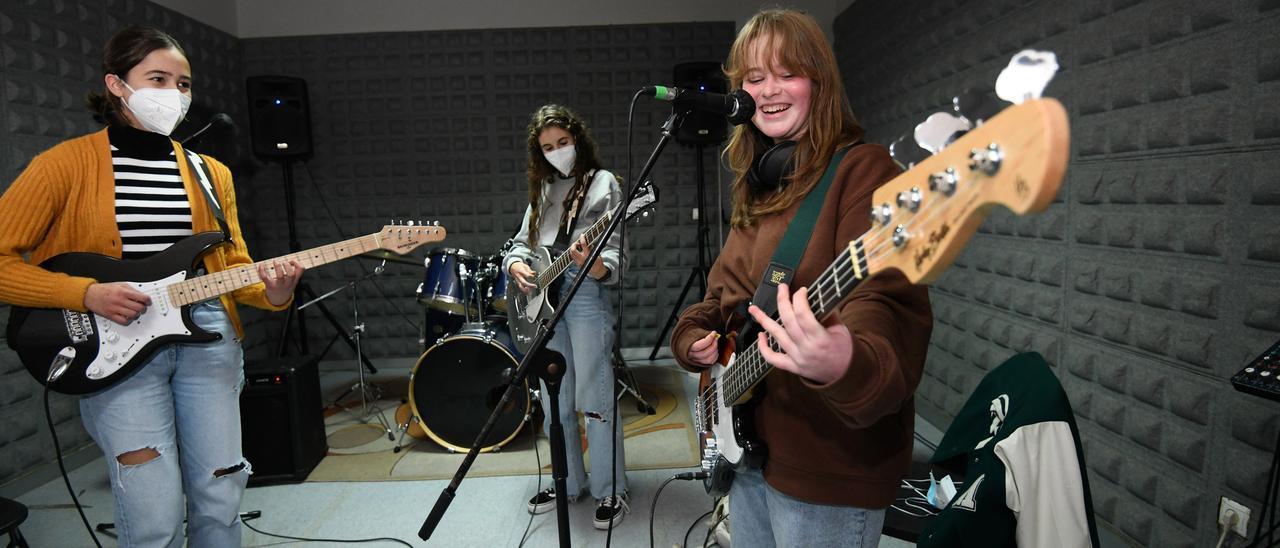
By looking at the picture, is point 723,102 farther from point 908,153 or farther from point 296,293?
point 296,293

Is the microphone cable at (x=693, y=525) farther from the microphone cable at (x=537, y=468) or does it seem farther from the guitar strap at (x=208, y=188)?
the guitar strap at (x=208, y=188)

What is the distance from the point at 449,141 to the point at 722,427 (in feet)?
15.5

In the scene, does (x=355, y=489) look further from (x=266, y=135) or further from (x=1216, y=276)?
(x=1216, y=276)

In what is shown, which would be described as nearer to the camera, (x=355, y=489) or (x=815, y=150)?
(x=815, y=150)

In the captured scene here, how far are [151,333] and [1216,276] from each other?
3.06 metres

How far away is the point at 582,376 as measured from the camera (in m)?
2.58

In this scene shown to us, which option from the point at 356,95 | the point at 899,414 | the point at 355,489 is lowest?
the point at 355,489

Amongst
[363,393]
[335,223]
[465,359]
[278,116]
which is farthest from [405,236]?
[335,223]

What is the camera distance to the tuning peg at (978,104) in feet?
2.28

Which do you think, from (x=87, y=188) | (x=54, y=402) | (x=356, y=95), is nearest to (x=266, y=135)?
(x=356, y=95)

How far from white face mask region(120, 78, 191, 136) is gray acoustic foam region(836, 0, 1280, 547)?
2999 millimetres

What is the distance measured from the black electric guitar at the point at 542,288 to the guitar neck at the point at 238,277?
2.16 ft

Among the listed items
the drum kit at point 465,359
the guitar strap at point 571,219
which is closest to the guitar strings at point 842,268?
the guitar strap at point 571,219

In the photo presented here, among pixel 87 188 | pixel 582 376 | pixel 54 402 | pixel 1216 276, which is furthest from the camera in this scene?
pixel 54 402
